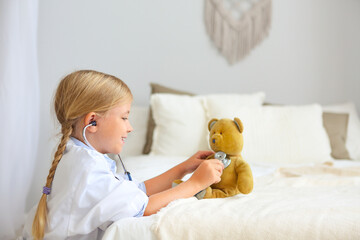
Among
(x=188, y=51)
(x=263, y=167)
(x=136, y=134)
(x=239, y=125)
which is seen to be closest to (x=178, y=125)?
(x=136, y=134)

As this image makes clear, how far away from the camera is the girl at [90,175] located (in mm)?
951

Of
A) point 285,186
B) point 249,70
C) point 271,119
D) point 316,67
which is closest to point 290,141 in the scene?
point 271,119

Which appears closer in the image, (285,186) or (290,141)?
(285,186)

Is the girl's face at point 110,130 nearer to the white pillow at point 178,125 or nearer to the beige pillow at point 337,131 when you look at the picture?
the white pillow at point 178,125

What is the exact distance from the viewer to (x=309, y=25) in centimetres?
298

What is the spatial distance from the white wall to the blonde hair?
1.09 m

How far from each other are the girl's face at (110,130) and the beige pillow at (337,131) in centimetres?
158

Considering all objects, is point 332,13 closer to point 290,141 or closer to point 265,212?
point 290,141

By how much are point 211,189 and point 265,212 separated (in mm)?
226

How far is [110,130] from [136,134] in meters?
1.15

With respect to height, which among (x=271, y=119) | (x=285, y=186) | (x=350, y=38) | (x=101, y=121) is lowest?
(x=285, y=186)

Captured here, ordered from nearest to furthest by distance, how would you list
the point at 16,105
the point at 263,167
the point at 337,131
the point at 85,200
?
the point at 85,200
the point at 16,105
the point at 263,167
the point at 337,131

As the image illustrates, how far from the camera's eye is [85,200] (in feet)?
3.11

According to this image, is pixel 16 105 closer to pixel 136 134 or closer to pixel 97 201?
pixel 136 134
